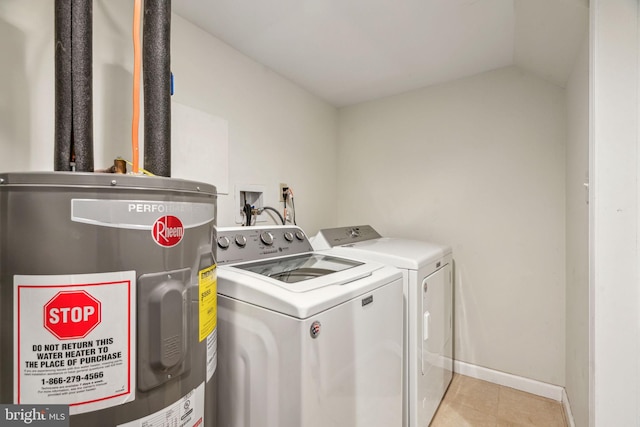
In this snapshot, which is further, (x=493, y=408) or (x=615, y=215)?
(x=493, y=408)

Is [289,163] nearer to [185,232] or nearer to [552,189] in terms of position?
[185,232]

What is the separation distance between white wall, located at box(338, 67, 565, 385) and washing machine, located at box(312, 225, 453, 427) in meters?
0.32

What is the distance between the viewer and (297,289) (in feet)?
3.16

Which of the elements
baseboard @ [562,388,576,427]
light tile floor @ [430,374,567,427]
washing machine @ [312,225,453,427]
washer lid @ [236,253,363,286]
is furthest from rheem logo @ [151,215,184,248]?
baseboard @ [562,388,576,427]

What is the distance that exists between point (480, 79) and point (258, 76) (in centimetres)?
163

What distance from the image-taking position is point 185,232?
775mm

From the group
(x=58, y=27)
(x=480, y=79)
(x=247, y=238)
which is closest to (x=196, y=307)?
(x=247, y=238)

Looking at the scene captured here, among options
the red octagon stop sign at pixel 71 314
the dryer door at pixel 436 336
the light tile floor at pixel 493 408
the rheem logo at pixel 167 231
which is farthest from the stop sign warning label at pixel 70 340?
the light tile floor at pixel 493 408

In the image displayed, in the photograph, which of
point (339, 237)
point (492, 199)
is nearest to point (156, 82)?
point (339, 237)

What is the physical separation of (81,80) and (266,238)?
→ 935mm

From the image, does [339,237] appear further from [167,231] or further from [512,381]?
[512,381]

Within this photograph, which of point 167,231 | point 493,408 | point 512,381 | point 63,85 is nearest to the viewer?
point 167,231

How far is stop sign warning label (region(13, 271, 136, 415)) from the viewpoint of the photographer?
61cm

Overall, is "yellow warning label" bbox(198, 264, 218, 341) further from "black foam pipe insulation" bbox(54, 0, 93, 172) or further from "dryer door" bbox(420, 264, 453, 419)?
"dryer door" bbox(420, 264, 453, 419)
